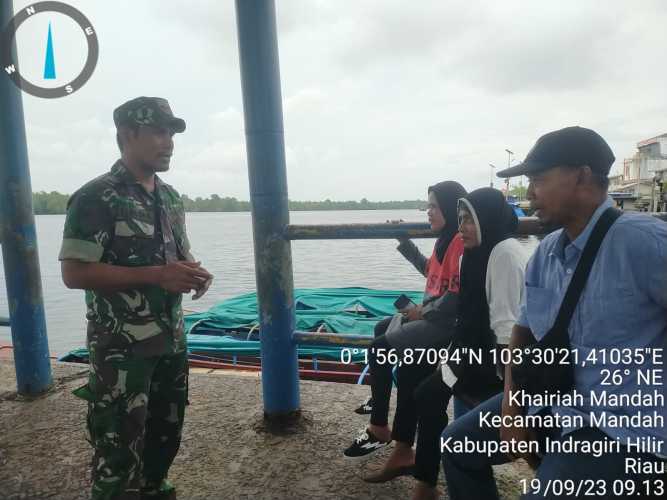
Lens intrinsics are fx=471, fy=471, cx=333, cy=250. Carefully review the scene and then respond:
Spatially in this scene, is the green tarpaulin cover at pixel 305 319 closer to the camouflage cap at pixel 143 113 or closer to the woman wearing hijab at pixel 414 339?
the woman wearing hijab at pixel 414 339

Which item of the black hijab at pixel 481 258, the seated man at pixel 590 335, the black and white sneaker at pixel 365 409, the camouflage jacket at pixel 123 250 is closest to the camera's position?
the seated man at pixel 590 335

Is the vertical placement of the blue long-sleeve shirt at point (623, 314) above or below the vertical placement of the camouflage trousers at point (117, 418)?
above

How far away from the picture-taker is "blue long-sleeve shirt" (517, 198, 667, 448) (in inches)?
54.8

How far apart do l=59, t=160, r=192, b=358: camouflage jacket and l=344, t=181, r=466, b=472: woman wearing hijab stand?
112 cm

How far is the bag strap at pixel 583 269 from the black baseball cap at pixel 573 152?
171 millimetres

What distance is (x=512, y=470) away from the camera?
91.4 inches

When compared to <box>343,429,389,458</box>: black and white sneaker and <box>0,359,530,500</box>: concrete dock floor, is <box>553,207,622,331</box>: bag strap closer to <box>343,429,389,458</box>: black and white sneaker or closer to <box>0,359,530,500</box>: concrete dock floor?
<box>0,359,530,500</box>: concrete dock floor

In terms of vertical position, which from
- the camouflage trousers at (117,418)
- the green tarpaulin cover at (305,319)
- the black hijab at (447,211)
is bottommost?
the green tarpaulin cover at (305,319)

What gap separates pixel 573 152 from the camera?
1553mm

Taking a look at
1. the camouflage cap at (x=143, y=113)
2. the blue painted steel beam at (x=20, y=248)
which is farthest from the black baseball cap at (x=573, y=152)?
the blue painted steel beam at (x=20, y=248)

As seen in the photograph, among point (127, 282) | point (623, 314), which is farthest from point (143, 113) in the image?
point (623, 314)

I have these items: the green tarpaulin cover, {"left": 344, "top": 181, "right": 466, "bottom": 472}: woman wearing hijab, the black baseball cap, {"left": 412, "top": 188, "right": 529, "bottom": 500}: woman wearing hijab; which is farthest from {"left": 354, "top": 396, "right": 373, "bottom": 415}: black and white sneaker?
the green tarpaulin cover

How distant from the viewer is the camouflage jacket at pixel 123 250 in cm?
187

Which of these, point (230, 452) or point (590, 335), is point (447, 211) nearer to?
point (590, 335)
